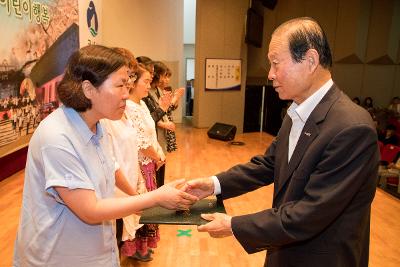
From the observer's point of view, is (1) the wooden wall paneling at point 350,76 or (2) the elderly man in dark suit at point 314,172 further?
(1) the wooden wall paneling at point 350,76

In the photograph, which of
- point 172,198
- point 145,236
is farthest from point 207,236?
point 172,198

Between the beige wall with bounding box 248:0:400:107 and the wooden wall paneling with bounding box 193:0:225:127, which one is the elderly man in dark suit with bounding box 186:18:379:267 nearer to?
the wooden wall paneling with bounding box 193:0:225:127

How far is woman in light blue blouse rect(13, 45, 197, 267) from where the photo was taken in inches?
44.6

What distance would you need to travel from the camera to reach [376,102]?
9.64 m

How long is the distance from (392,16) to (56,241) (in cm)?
1016

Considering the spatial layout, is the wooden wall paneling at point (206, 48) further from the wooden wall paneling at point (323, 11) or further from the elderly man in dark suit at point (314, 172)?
the elderly man in dark suit at point (314, 172)

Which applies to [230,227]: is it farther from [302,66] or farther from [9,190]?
[9,190]

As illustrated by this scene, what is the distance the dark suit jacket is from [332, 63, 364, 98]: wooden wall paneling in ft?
30.1

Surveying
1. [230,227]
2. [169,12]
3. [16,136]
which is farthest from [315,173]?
[169,12]

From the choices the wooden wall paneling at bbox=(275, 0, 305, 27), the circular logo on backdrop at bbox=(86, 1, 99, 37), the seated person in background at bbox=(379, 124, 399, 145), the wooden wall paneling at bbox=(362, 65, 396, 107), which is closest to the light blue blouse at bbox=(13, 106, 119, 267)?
the circular logo on backdrop at bbox=(86, 1, 99, 37)

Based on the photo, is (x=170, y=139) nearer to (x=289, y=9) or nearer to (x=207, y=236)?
(x=207, y=236)

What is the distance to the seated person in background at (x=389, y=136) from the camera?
243 inches

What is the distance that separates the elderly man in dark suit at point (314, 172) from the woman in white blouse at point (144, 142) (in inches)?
50.2

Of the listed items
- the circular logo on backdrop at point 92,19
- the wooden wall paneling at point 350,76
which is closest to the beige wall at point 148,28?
the circular logo on backdrop at point 92,19
